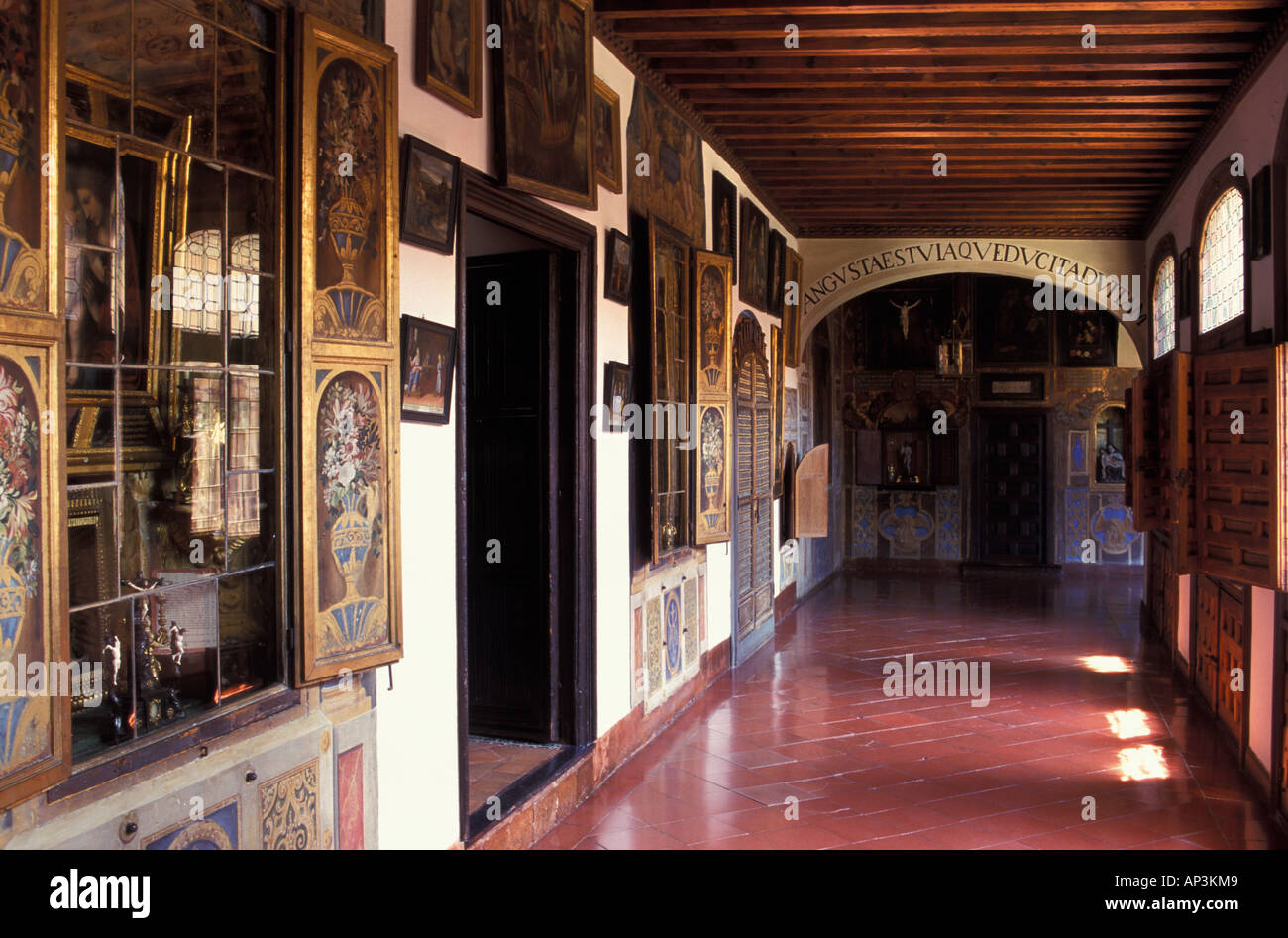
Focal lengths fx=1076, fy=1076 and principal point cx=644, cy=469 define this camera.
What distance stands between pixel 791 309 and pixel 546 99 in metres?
6.77

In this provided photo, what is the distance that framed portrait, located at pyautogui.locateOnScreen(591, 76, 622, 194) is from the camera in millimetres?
5520

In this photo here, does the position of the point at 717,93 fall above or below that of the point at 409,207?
above

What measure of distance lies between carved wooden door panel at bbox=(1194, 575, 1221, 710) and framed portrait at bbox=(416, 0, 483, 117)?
5.63 meters

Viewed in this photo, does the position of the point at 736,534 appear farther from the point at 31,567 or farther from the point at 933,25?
the point at 31,567

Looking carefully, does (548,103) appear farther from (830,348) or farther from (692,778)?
(830,348)

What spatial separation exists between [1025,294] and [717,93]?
9.88 meters

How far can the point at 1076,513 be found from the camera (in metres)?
15.4

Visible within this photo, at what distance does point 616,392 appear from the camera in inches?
231

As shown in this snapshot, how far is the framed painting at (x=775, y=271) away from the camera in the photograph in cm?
1003

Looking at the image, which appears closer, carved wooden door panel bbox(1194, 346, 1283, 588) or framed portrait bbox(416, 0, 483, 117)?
framed portrait bbox(416, 0, 483, 117)

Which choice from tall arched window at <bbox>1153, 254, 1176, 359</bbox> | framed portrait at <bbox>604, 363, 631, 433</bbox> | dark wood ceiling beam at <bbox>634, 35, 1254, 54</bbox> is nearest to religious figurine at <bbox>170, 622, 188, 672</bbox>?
framed portrait at <bbox>604, 363, 631, 433</bbox>

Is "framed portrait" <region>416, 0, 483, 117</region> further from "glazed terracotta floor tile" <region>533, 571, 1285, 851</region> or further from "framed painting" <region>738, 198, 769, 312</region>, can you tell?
"framed painting" <region>738, 198, 769, 312</region>

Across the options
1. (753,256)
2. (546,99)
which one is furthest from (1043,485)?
(546,99)

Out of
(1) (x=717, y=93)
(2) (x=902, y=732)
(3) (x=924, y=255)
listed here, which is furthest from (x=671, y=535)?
(3) (x=924, y=255)
